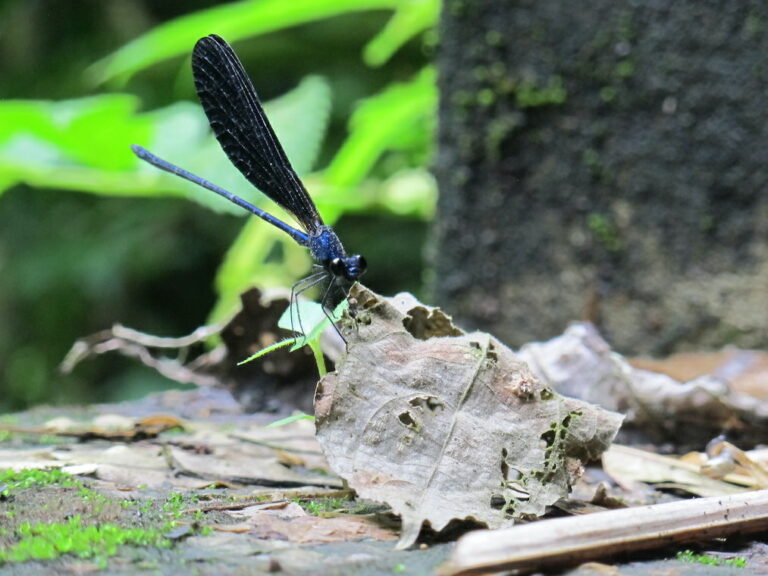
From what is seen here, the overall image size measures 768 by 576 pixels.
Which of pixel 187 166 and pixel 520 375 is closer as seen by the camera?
pixel 520 375

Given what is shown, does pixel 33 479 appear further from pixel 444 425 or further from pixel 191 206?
pixel 191 206

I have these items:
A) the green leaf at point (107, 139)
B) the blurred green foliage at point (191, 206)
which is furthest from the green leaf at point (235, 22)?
the green leaf at point (107, 139)

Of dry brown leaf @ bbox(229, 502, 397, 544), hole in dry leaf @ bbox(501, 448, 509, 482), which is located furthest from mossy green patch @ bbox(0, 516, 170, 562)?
hole in dry leaf @ bbox(501, 448, 509, 482)

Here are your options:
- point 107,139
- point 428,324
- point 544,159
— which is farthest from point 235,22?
point 428,324

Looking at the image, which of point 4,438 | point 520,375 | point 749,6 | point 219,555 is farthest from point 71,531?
point 749,6

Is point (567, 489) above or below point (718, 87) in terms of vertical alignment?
below

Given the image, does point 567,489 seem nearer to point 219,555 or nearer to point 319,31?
point 219,555

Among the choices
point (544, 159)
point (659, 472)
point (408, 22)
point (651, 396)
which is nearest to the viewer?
point (659, 472)
